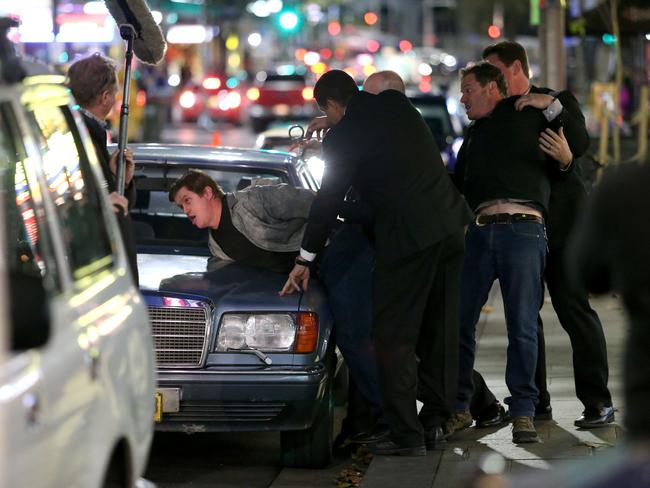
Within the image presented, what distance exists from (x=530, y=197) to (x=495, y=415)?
1.36m

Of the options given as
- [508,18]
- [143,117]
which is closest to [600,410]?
[143,117]

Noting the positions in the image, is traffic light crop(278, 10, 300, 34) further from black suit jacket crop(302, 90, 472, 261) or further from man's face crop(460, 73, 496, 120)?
black suit jacket crop(302, 90, 472, 261)

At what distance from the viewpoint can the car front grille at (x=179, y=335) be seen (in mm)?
7379

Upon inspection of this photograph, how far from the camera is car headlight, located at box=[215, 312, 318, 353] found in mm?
7398

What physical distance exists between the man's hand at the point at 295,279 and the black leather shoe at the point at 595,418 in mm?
1825

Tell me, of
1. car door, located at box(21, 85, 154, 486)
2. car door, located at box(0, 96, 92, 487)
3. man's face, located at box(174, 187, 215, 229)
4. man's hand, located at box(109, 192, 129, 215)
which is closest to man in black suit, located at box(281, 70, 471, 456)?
man's face, located at box(174, 187, 215, 229)

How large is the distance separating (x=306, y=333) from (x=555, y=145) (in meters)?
1.63

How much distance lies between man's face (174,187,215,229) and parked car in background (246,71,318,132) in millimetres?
34498

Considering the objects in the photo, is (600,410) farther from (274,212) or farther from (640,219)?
(640,219)

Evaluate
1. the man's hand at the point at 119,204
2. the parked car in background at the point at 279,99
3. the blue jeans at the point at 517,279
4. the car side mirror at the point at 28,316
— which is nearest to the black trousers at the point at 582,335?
the blue jeans at the point at 517,279

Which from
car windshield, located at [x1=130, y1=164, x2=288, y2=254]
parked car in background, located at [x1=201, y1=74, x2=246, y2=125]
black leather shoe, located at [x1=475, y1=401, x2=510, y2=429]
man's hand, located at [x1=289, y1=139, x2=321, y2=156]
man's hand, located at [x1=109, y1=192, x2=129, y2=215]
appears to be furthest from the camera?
parked car in background, located at [x1=201, y1=74, x2=246, y2=125]

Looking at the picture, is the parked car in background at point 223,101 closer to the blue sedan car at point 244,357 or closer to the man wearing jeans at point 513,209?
the man wearing jeans at point 513,209

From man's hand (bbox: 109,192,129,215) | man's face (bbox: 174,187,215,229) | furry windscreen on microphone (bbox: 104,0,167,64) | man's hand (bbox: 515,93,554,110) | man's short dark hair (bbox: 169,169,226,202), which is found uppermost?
furry windscreen on microphone (bbox: 104,0,167,64)

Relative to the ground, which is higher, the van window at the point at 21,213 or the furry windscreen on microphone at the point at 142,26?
the furry windscreen on microphone at the point at 142,26
